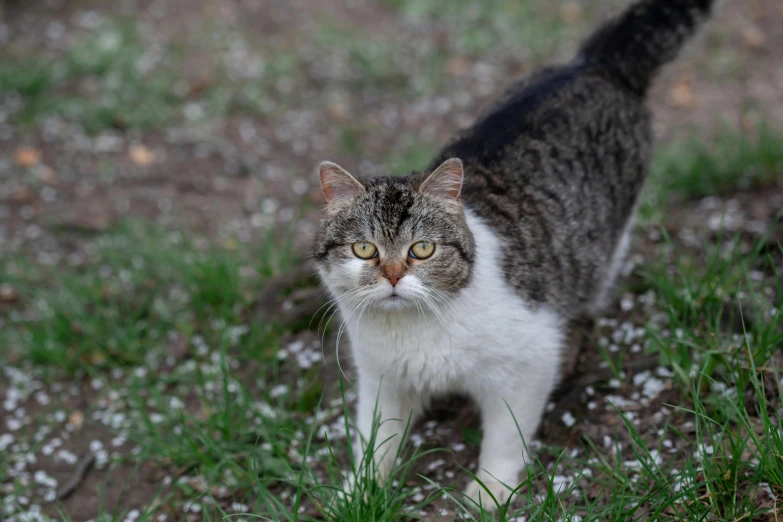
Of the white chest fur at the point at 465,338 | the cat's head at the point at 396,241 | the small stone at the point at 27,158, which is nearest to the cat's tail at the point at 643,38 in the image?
the white chest fur at the point at 465,338

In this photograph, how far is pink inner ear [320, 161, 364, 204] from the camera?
2918mm

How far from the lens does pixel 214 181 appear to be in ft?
21.1

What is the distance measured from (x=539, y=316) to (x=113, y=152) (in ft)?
15.7

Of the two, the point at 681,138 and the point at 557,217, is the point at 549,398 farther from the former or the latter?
the point at 681,138

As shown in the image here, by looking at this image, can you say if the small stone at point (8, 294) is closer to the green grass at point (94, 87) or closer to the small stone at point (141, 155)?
the small stone at point (141, 155)

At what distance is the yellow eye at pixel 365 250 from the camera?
2.82 metres

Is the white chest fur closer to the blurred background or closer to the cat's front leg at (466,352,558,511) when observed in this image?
the cat's front leg at (466,352,558,511)

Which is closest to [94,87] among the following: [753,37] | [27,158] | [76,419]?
[27,158]

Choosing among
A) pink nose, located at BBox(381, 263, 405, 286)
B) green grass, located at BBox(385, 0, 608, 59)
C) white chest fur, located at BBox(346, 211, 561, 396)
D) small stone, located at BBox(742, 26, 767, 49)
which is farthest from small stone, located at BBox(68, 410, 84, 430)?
small stone, located at BBox(742, 26, 767, 49)

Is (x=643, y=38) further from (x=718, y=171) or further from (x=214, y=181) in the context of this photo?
(x=214, y=181)

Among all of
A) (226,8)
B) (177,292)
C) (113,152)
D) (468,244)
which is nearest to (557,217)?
(468,244)

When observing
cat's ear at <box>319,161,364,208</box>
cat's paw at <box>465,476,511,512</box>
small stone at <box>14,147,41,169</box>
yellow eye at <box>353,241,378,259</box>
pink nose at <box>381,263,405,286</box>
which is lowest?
small stone at <box>14,147,41,169</box>

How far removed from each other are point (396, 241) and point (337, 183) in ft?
1.17

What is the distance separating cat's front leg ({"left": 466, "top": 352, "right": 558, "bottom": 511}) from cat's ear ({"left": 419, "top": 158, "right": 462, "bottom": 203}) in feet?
2.59
